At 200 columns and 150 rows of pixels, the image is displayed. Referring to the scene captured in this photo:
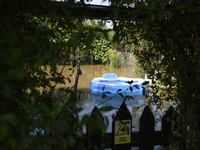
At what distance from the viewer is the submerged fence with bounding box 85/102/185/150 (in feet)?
4.80

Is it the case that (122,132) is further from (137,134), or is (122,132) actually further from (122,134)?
(137,134)

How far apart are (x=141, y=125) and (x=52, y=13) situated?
1283 millimetres

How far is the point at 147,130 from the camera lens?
158cm

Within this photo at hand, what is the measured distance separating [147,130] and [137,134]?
0.09 m

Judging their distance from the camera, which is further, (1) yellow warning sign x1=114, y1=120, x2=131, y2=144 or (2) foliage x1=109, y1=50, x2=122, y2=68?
(2) foliage x1=109, y1=50, x2=122, y2=68

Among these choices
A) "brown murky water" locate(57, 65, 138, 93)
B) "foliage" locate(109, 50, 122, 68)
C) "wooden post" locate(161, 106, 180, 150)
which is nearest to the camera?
"wooden post" locate(161, 106, 180, 150)

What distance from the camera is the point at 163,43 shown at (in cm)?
115

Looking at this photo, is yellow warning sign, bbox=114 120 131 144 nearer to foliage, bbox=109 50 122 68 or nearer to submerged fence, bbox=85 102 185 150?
submerged fence, bbox=85 102 185 150

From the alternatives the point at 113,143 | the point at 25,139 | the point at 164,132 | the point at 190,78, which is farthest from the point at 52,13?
the point at 164,132

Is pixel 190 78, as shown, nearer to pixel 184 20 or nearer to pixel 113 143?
pixel 184 20

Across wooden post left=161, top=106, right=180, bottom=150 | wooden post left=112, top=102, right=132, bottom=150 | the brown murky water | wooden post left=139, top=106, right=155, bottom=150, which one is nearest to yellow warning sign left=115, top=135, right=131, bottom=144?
wooden post left=112, top=102, right=132, bottom=150

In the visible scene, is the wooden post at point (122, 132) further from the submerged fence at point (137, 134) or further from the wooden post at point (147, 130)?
the wooden post at point (147, 130)

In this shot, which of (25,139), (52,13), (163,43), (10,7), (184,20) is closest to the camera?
(25,139)

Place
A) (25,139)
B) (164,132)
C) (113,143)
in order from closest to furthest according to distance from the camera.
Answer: (25,139), (113,143), (164,132)
